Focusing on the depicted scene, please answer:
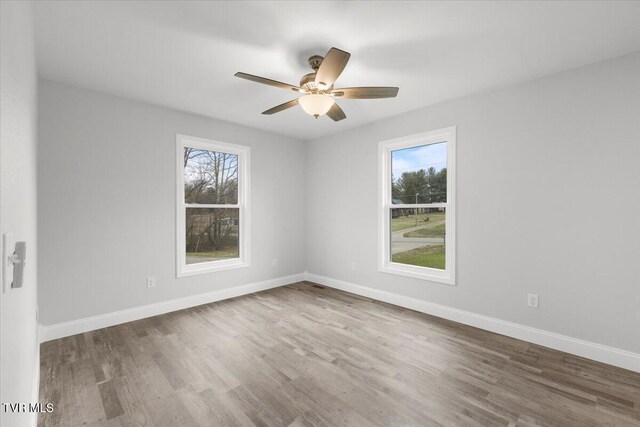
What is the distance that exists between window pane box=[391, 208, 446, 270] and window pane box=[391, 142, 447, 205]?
16cm

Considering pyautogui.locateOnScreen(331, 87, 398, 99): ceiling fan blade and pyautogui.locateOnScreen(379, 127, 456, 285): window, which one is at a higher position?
pyautogui.locateOnScreen(331, 87, 398, 99): ceiling fan blade

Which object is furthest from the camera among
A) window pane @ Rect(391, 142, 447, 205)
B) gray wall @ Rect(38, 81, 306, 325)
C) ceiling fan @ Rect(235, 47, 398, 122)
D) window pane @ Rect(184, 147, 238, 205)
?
window pane @ Rect(184, 147, 238, 205)

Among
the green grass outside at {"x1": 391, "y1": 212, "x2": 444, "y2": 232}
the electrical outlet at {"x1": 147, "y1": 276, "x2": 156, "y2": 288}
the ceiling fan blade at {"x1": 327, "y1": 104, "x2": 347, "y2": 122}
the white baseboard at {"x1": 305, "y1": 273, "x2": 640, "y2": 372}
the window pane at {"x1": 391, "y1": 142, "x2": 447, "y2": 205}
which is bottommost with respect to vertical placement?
the white baseboard at {"x1": 305, "y1": 273, "x2": 640, "y2": 372}

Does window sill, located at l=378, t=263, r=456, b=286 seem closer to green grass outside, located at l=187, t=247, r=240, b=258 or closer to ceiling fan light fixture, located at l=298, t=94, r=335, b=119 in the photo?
green grass outside, located at l=187, t=247, r=240, b=258

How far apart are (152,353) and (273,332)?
1.11 meters

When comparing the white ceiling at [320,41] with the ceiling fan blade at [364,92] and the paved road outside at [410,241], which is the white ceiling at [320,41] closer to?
the ceiling fan blade at [364,92]

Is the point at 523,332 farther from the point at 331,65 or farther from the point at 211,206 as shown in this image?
the point at 211,206

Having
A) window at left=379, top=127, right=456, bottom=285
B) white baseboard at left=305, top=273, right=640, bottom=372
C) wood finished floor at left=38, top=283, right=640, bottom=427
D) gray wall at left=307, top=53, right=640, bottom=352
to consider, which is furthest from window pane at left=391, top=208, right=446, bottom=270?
wood finished floor at left=38, top=283, right=640, bottom=427

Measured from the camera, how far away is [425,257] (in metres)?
3.92

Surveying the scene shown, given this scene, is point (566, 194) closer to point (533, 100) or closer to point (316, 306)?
point (533, 100)

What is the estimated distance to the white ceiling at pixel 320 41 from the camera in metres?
1.96

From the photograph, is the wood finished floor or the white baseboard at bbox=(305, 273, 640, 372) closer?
the wood finished floor

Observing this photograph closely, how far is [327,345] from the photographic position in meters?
2.81

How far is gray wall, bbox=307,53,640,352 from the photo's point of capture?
2.44 m
